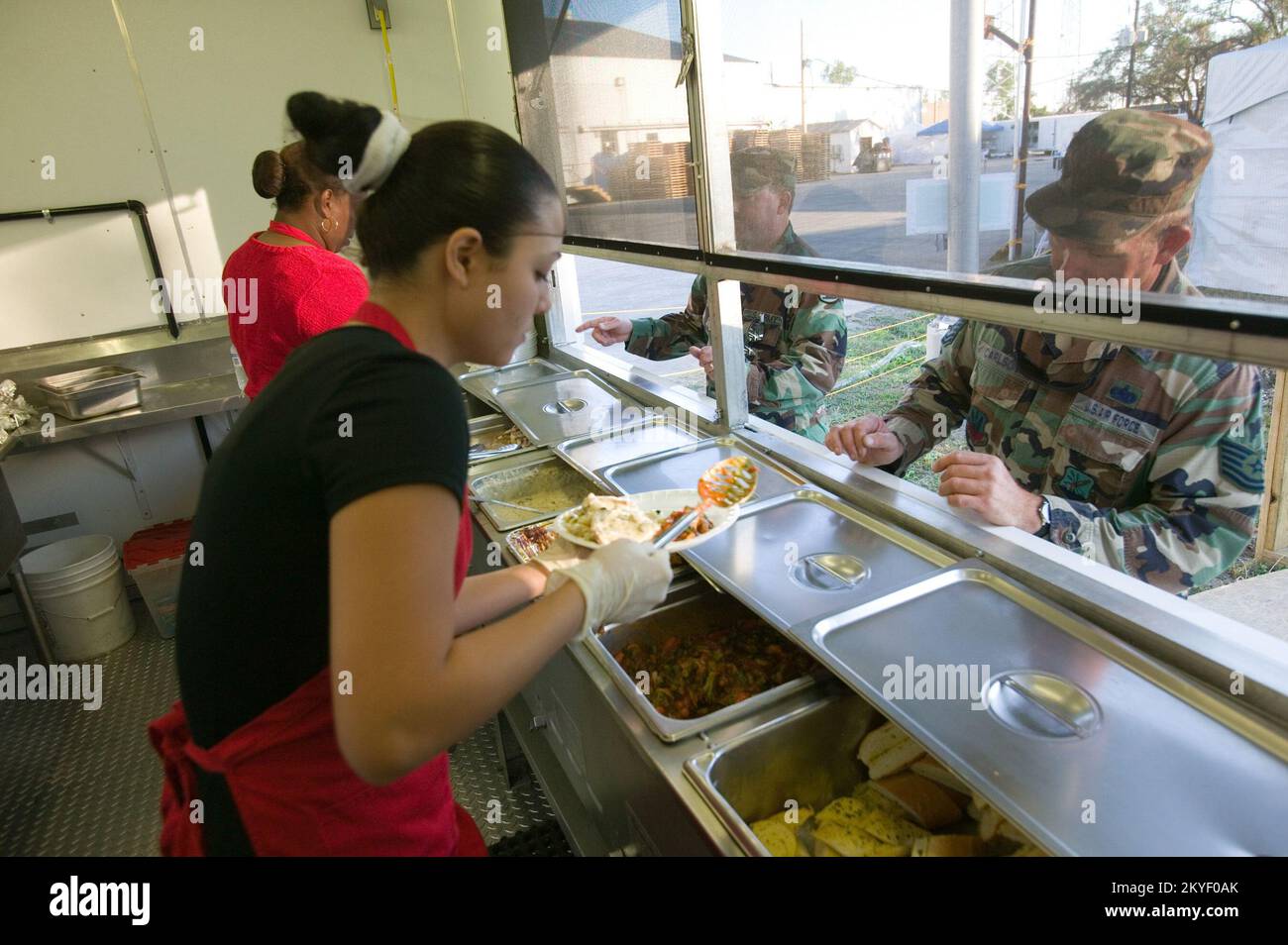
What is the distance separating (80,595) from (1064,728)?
3.99 metres

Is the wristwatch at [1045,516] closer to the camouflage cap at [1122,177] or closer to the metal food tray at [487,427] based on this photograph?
the camouflage cap at [1122,177]

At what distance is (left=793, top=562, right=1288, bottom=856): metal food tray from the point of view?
963 mm

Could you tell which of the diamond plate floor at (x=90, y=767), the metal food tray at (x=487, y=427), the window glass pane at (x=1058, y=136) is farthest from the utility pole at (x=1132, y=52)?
the diamond plate floor at (x=90, y=767)

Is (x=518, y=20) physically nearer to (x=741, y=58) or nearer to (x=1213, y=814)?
(x=741, y=58)

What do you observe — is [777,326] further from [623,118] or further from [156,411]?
[156,411]

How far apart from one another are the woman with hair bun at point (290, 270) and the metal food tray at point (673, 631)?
1.33m

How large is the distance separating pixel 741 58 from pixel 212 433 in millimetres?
3476

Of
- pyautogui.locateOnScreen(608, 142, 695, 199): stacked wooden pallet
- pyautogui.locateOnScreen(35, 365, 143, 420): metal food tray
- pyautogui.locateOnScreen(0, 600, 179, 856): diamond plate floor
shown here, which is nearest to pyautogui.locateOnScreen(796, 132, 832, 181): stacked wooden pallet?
pyautogui.locateOnScreen(608, 142, 695, 199): stacked wooden pallet

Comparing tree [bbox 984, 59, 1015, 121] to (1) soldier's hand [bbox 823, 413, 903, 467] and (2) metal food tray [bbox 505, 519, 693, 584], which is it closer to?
(1) soldier's hand [bbox 823, 413, 903, 467]

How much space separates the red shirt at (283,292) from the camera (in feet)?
7.54

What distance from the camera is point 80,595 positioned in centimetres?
352

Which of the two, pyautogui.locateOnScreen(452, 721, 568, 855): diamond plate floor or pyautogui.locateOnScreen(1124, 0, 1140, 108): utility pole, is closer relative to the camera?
pyautogui.locateOnScreen(1124, 0, 1140, 108): utility pole

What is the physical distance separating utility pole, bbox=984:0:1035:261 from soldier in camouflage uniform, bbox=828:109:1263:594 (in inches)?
1.1
